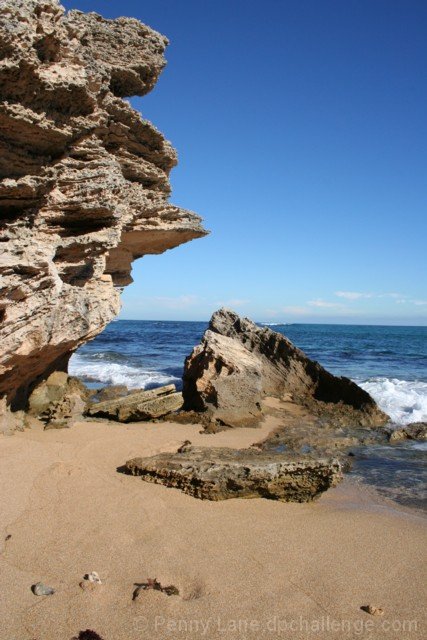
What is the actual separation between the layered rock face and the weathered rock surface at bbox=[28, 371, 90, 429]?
314mm

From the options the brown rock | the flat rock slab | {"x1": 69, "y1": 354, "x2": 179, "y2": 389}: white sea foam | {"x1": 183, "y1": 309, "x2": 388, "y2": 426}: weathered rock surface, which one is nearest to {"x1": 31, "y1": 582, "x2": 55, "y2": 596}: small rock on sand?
the flat rock slab

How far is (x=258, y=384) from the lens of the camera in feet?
37.2

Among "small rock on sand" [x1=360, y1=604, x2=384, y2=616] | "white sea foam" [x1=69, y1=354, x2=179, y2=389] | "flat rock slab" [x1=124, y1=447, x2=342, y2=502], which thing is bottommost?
"white sea foam" [x1=69, y1=354, x2=179, y2=389]

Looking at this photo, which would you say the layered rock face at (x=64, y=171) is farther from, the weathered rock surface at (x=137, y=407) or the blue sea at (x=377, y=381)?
the blue sea at (x=377, y=381)

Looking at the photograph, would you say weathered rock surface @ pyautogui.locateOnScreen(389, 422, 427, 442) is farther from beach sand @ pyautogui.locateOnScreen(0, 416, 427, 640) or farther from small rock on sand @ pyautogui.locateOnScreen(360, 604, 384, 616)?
small rock on sand @ pyautogui.locateOnScreen(360, 604, 384, 616)

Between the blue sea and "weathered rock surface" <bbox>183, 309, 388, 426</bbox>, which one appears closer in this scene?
the blue sea

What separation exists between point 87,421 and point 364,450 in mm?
5848

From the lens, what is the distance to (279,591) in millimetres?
3941

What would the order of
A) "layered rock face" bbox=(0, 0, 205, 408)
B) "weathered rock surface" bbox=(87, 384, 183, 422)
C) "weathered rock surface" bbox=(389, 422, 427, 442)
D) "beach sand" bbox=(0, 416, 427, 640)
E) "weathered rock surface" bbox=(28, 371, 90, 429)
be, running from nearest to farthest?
"beach sand" bbox=(0, 416, 427, 640)
"layered rock face" bbox=(0, 0, 205, 408)
"weathered rock surface" bbox=(28, 371, 90, 429)
"weathered rock surface" bbox=(87, 384, 183, 422)
"weathered rock surface" bbox=(389, 422, 427, 442)

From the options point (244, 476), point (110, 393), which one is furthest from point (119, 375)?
point (244, 476)

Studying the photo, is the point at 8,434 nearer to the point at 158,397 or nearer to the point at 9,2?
the point at 158,397

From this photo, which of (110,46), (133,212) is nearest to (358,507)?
(133,212)

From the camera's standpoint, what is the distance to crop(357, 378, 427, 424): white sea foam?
1287 cm

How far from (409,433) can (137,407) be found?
634 cm
